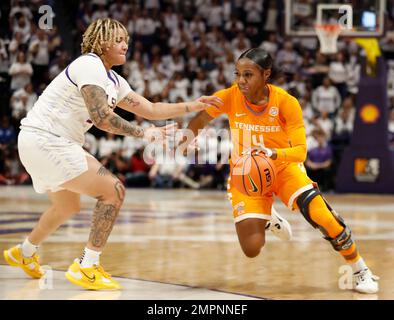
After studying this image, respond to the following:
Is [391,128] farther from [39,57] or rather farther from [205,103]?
[205,103]

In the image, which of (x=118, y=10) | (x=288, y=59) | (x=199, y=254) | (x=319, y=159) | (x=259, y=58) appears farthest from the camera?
(x=118, y=10)

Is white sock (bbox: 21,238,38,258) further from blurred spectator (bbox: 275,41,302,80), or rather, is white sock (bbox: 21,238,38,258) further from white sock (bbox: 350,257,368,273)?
blurred spectator (bbox: 275,41,302,80)

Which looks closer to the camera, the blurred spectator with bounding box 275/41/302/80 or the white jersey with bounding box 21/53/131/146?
the white jersey with bounding box 21/53/131/146

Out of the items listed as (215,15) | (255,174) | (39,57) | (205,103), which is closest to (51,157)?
(205,103)

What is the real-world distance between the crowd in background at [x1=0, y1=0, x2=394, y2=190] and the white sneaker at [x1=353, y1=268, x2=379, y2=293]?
403 inches

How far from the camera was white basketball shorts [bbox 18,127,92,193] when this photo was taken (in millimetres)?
5887

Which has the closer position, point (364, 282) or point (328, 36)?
point (364, 282)

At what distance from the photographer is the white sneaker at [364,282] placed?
5.89 meters

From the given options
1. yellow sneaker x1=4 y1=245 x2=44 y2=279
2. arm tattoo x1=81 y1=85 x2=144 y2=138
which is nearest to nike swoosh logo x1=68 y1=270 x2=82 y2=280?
yellow sneaker x1=4 y1=245 x2=44 y2=279

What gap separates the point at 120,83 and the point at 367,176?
1142 cm

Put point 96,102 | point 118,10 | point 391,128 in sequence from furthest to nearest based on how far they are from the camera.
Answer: point 118,10, point 391,128, point 96,102

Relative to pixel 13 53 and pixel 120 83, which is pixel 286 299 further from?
pixel 13 53

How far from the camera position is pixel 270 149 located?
596 centimetres

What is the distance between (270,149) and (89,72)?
56.7 inches
